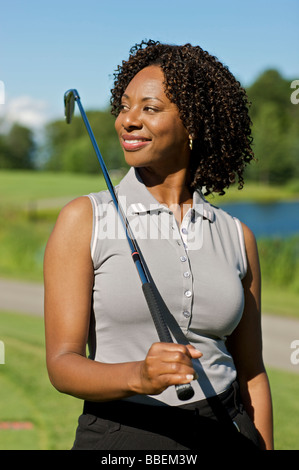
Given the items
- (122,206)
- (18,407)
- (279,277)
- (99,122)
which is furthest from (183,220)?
(99,122)

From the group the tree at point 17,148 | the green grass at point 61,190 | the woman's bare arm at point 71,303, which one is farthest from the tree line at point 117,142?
the woman's bare arm at point 71,303

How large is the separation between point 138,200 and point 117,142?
19.0 m

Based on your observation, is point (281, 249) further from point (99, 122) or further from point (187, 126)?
point (99, 122)

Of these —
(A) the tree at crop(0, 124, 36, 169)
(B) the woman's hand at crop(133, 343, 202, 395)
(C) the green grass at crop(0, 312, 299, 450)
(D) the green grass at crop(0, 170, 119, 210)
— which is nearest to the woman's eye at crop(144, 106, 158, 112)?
(B) the woman's hand at crop(133, 343, 202, 395)

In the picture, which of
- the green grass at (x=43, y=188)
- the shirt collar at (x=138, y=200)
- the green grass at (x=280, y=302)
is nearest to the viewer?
the shirt collar at (x=138, y=200)

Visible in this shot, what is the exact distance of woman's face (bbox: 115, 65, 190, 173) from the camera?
6.25 ft

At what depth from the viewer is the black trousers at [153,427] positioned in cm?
168

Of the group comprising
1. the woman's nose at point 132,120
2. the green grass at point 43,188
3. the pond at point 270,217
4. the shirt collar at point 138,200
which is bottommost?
the green grass at point 43,188

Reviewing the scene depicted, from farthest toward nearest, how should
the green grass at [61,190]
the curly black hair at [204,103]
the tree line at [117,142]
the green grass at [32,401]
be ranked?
the green grass at [61,190], the tree line at [117,142], the green grass at [32,401], the curly black hair at [204,103]

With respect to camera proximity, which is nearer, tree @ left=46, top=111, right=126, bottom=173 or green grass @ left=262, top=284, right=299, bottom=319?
green grass @ left=262, top=284, right=299, bottom=319

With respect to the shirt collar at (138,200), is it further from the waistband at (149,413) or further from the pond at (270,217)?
the pond at (270,217)

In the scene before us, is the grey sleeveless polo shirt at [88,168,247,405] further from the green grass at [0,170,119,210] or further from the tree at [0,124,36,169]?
the tree at [0,124,36,169]

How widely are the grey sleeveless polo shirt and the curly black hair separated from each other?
0.30 m

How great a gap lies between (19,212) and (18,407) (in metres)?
13.0
